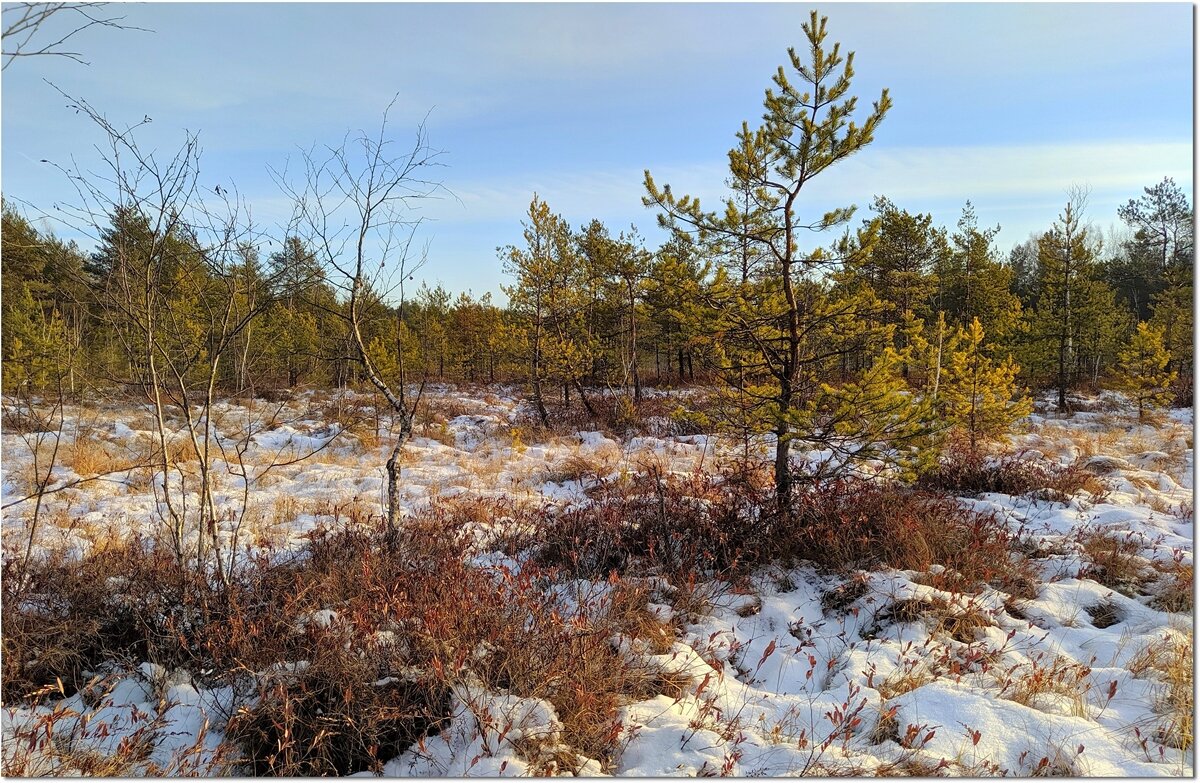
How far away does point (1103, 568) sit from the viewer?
4434 mm

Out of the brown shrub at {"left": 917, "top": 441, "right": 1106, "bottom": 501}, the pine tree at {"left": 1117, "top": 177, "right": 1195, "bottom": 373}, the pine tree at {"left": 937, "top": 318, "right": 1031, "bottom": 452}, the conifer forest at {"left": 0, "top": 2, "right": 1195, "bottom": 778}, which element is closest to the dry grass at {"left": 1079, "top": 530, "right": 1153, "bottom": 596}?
the conifer forest at {"left": 0, "top": 2, "right": 1195, "bottom": 778}

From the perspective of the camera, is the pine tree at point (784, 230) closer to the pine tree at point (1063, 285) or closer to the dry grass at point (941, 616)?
the dry grass at point (941, 616)

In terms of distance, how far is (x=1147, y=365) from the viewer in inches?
623

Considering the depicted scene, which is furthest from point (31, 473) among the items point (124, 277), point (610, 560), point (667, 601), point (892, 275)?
point (892, 275)

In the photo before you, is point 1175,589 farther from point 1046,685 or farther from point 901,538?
point 1046,685

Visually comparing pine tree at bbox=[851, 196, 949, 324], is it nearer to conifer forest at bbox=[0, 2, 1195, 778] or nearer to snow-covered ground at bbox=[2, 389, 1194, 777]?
conifer forest at bbox=[0, 2, 1195, 778]

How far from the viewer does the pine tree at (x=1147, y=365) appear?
48.6ft

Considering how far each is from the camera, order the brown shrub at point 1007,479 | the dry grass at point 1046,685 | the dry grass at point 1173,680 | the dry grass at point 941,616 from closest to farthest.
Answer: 1. the dry grass at point 1173,680
2. the dry grass at point 1046,685
3. the dry grass at point 941,616
4. the brown shrub at point 1007,479

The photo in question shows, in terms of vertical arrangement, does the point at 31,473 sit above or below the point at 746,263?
below

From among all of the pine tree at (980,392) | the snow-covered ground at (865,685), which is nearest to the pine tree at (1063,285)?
the pine tree at (980,392)

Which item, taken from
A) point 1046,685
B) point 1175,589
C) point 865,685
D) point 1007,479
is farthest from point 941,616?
point 1007,479

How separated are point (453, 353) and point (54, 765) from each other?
94.7 ft

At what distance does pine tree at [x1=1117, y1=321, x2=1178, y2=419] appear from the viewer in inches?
583

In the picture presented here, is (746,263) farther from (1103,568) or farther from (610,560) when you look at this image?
(1103,568)
